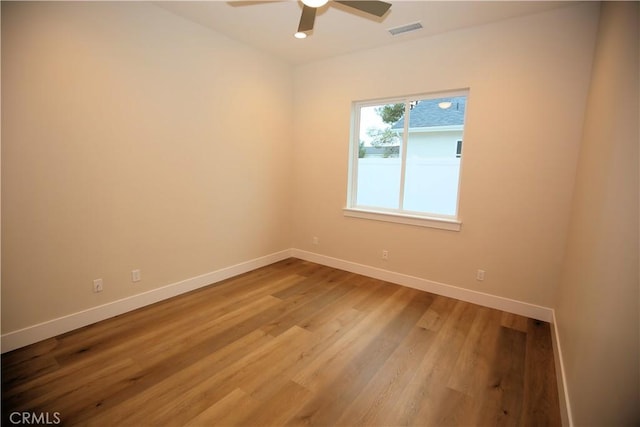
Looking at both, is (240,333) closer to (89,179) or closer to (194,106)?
(89,179)

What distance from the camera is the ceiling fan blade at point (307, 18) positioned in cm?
206

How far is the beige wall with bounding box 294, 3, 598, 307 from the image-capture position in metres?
2.60

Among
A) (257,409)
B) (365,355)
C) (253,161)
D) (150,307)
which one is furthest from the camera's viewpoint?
(253,161)

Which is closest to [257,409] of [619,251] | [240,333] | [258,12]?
[240,333]

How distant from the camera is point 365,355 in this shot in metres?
2.26

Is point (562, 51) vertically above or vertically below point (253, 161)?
above

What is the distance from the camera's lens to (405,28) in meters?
3.01

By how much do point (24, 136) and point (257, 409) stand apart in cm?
240

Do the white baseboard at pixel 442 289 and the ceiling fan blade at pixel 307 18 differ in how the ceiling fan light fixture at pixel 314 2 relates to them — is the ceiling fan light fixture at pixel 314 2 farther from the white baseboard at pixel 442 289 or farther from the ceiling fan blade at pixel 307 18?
the white baseboard at pixel 442 289

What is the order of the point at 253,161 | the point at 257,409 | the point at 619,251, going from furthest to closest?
the point at 253,161, the point at 257,409, the point at 619,251

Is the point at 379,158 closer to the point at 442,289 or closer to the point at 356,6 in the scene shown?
the point at 442,289

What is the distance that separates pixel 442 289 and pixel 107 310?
3299 mm

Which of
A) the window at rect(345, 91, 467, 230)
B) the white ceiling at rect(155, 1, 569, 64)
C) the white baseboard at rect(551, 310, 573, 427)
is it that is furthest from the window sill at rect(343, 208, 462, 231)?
the white ceiling at rect(155, 1, 569, 64)

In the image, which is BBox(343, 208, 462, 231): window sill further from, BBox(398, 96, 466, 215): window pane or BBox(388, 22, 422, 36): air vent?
BBox(388, 22, 422, 36): air vent
